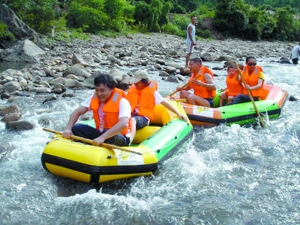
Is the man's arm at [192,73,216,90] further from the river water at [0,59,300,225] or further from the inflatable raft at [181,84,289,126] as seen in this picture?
the river water at [0,59,300,225]

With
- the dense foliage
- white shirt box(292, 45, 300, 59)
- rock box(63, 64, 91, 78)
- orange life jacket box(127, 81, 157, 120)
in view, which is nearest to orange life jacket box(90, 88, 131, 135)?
orange life jacket box(127, 81, 157, 120)

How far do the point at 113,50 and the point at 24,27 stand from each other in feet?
11.1

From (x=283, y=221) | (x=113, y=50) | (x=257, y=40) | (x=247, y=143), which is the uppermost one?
(x=283, y=221)

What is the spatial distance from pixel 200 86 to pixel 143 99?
5.63ft

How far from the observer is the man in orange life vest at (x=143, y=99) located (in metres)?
5.62

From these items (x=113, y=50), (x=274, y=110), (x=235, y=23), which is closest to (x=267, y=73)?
(x=113, y=50)

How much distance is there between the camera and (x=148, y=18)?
26109 millimetres

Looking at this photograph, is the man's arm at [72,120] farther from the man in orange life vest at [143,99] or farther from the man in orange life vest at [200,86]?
the man in orange life vest at [200,86]

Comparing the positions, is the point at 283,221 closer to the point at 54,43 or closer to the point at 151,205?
the point at 151,205

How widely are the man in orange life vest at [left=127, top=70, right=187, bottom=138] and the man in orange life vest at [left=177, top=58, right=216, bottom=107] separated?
1.37 m

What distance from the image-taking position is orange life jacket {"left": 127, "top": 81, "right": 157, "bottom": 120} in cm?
572

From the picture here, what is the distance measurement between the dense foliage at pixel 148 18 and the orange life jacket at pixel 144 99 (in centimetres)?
1009

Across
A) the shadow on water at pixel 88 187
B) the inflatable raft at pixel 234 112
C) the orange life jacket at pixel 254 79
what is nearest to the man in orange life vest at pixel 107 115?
the shadow on water at pixel 88 187

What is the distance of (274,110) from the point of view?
7367 mm
